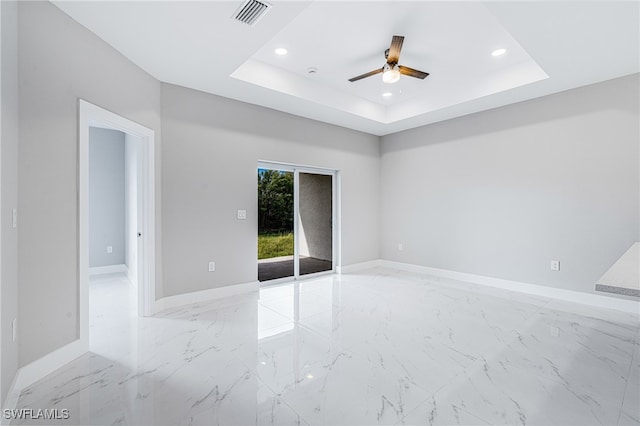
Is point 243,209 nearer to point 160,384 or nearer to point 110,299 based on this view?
point 110,299

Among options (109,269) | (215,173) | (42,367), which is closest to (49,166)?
(42,367)

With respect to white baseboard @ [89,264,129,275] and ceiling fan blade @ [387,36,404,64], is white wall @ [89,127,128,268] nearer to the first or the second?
white baseboard @ [89,264,129,275]

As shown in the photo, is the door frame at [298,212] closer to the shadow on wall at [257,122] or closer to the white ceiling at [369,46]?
the shadow on wall at [257,122]

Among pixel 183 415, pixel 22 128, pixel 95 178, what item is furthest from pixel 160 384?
pixel 95 178

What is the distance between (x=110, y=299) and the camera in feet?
13.4

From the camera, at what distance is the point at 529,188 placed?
4.33 metres

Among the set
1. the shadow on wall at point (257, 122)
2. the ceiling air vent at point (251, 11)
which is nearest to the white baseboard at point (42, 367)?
the shadow on wall at point (257, 122)

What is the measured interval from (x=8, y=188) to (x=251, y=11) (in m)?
2.13

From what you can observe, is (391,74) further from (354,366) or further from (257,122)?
(354,366)

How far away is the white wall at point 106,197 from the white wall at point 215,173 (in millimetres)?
2684

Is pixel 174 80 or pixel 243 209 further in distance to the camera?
pixel 243 209

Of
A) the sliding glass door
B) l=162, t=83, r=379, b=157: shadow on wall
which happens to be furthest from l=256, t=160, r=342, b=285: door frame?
l=162, t=83, r=379, b=157: shadow on wall

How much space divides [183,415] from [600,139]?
5.28 m

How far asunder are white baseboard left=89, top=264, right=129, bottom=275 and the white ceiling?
13.1 feet
